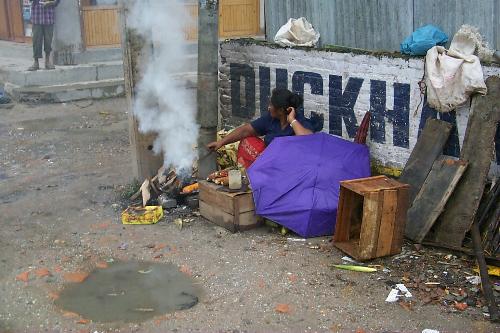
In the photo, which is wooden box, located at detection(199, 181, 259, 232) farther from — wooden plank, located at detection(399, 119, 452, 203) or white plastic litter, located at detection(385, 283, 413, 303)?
white plastic litter, located at detection(385, 283, 413, 303)

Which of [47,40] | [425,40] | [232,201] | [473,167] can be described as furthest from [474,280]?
[47,40]

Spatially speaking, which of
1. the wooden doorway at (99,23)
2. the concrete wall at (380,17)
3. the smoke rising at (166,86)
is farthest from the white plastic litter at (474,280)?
the wooden doorway at (99,23)

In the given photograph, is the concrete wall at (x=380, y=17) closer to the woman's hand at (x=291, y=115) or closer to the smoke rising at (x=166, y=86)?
the woman's hand at (x=291, y=115)

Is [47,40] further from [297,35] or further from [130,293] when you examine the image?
[130,293]

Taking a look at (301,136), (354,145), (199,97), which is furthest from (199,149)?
(354,145)

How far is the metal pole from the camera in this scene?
20.9 ft

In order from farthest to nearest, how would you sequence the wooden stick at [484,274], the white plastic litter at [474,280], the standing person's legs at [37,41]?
the standing person's legs at [37,41] → the white plastic litter at [474,280] → the wooden stick at [484,274]

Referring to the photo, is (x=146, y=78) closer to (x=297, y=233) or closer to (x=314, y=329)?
(x=297, y=233)

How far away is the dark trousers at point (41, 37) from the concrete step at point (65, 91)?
0.83 m

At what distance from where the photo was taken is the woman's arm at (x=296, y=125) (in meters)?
6.54

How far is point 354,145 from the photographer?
6.51 m

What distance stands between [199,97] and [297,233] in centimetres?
175

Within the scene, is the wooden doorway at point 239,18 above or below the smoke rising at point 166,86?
above

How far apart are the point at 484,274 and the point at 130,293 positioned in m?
Result: 2.71
